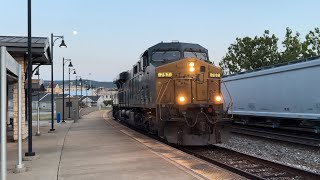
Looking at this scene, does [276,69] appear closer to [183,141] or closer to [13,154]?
[183,141]

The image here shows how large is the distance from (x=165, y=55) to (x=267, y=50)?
34575 mm

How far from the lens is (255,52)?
48594 millimetres

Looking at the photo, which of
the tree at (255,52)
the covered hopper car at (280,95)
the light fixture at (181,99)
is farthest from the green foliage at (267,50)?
the light fixture at (181,99)

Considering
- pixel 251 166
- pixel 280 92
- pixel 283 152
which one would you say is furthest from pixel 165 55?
pixel 280 92

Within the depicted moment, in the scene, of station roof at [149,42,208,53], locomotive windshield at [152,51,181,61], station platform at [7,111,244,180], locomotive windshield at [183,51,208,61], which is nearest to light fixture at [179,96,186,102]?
station platform at [7,111,244,180]

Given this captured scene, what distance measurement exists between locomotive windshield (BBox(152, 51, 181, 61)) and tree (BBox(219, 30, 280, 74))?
33532 mm

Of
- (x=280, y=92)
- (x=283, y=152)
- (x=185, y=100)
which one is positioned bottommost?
(x=283, y=152)

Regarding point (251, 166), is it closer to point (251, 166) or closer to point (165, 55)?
point (251, 166)

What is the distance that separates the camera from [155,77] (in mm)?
14297

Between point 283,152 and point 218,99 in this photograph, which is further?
point 218,99

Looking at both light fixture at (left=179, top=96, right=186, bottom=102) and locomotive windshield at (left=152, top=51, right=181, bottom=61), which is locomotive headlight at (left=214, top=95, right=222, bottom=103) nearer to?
light fixture at (left=179, top=96, right=186, bottom=102)

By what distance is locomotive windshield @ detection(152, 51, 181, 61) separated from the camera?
15.7m

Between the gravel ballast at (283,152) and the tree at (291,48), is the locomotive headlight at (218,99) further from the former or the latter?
the tree at (291,48)

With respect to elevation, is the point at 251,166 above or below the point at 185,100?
below
